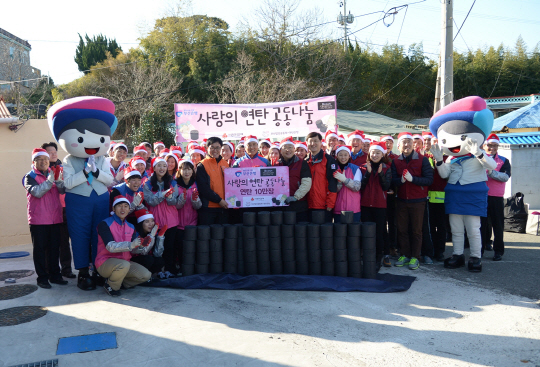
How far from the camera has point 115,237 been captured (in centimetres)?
529

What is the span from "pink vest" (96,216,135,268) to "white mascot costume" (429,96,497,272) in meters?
4.51

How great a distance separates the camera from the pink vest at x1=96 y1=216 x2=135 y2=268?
531 cm

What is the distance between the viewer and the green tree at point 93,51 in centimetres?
4069

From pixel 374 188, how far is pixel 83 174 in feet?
13.6

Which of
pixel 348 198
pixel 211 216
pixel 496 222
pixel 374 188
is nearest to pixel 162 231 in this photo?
pixel 211 216

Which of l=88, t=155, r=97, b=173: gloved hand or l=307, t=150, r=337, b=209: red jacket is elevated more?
l=88, t=155, r=97, b=173: gloved hand

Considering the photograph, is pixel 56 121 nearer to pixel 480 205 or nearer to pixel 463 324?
pixel 463 324

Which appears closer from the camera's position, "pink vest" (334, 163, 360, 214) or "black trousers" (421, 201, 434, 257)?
"pink vest" (334, 163, 360, 214)

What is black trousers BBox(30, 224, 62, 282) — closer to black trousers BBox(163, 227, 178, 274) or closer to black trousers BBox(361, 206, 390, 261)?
black trousers BBox(163, 227, 178, 274)

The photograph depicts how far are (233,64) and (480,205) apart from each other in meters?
26.2

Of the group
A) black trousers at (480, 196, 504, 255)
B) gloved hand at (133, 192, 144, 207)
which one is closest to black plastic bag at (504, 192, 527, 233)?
black trousers at (480, 196, 504, 255)

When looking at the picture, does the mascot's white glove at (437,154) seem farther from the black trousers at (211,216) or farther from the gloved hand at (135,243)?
the gloved hand at (135,243)

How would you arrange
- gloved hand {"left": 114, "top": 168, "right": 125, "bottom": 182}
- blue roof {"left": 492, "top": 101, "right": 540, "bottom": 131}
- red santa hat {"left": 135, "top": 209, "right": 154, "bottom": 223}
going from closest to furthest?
red santa hat {"left": 135, "top": 209, "right": 154, "bottom": 223}
gloved hand {"left": 114, "top": 168, "right": 125, "bottom": 182}
blue roof {"left": 492, "top": 101, "right": 540, "bottom": 131}

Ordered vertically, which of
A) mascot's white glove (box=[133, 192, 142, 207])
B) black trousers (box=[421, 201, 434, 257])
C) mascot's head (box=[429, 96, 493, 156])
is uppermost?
mascot's head (box=[429, 96, 493, 156])
